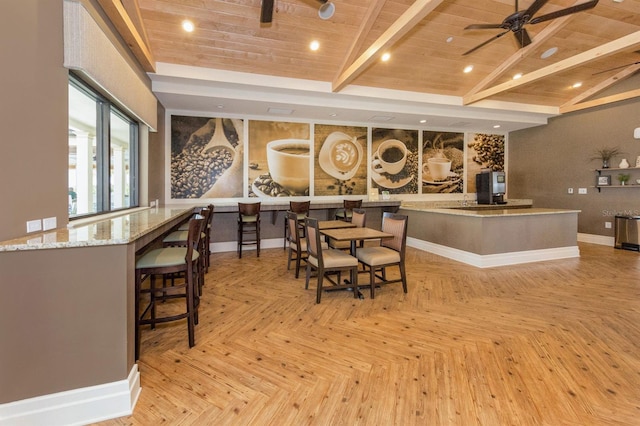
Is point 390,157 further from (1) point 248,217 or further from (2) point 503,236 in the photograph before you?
(1) point 248,217

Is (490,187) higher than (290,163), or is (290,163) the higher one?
(290,163)

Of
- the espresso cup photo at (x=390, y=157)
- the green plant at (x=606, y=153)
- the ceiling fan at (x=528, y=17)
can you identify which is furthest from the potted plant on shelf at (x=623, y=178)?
the ceiling fan at (x=528, y=17)

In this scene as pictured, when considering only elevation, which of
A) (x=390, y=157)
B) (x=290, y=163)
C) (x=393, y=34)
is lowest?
(x=290, y=163)

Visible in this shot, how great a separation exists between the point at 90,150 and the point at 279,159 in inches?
149

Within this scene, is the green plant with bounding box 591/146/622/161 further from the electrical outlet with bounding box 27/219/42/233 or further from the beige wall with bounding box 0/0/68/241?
the electrical outlet with bounding box 27/219/42/233

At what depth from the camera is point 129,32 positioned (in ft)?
10.9

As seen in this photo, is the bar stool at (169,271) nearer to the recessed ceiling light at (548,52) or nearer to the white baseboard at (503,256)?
the white baseboard at (503,256)

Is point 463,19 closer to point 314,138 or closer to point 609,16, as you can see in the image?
point 609,16

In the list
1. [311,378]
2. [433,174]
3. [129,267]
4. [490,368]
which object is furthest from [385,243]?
[433,174]

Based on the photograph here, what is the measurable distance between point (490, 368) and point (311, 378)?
1.29 m

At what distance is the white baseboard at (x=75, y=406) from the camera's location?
1.66 metres

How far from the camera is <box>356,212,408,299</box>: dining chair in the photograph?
12.0 ft

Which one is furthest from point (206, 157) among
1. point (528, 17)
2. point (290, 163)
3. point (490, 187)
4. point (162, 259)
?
point (490, 187)

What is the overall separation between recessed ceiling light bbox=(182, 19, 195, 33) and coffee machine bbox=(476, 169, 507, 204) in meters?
6.77
